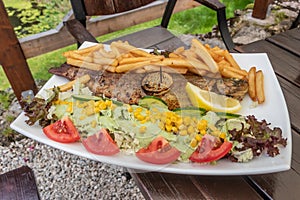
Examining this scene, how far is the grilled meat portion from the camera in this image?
95 centimetres

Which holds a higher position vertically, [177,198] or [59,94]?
[59,94]

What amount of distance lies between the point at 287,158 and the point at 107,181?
3.74 feet

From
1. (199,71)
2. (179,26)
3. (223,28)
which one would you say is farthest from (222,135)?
(179,26)

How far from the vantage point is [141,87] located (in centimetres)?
98

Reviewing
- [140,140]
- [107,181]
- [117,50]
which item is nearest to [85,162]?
[107,181]

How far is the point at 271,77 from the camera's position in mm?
1086

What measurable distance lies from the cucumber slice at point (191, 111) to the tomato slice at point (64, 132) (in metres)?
0.30

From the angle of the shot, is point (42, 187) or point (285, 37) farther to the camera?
point (42, 187)

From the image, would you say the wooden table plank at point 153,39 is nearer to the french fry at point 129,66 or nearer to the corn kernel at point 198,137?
the french fry at point 129,66

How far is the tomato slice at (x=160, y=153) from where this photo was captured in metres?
0.76

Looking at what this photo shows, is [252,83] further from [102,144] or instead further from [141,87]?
[102,144]

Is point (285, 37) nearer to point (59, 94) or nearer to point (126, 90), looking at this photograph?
point (126, 90)

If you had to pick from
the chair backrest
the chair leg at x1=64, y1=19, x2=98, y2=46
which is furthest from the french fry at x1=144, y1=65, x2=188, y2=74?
the chair backrest

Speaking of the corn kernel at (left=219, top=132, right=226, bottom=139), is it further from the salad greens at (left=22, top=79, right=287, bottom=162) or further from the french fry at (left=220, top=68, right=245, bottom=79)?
the french fry at (left=220, top=68, right=245, bottom=79)
